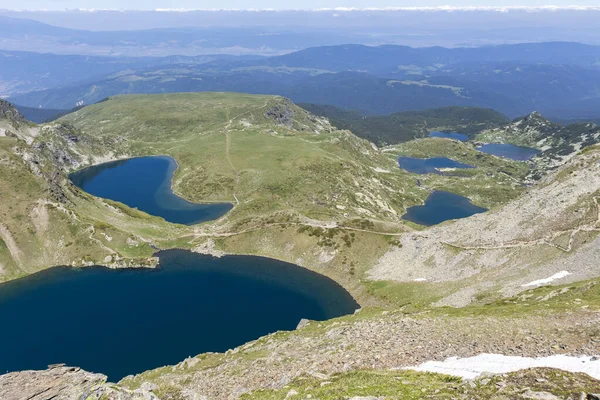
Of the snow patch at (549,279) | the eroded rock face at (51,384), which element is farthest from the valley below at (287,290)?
the snow patch at (549,279)

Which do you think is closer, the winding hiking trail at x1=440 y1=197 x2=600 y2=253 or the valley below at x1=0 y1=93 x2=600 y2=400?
the valley below at x1=0 y1=93 x2=600 y2=400

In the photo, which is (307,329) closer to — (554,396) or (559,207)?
(554,396)

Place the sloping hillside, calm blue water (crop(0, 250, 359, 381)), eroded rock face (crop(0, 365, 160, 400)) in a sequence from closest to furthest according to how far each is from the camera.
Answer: eroded rock face (crop(0, 365, 160, 400)), the sloping hillside, calm blue water (crop(0, 250, 359, 381))

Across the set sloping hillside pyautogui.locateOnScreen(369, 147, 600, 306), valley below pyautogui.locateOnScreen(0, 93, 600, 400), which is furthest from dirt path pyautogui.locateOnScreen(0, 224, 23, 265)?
sloping hillside pyautogui.locateOnScreen(369, 147, 600, 306)

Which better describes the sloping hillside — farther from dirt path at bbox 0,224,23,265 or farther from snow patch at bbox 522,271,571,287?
dirt path at bbox 0,224,23,265

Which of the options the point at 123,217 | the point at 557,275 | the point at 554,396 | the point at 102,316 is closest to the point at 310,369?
the point at 554,396

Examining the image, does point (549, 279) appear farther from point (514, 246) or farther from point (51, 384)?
point (51, 384)

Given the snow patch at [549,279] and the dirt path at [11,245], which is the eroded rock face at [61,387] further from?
the dirt path at [11,245]

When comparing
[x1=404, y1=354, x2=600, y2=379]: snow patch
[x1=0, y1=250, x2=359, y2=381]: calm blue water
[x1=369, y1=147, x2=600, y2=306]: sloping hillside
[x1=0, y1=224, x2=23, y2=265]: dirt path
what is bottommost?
[x1=0, y1=250, x2=359, y2=381]: calm blue water

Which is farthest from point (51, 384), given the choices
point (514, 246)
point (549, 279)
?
point (514, 246)
